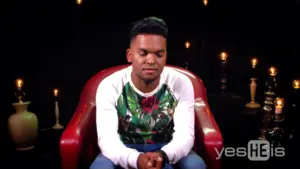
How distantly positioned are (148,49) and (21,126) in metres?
2.23

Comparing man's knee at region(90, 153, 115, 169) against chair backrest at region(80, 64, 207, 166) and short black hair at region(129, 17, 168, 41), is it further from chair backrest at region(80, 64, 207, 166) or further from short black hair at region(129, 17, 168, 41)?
short black hair at region(129, 17, 168, 41)

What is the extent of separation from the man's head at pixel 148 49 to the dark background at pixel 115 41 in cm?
235

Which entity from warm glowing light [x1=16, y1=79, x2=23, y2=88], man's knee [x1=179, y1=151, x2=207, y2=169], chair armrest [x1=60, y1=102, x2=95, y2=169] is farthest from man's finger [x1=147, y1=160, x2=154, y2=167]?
warm glowing light [x1=16, y1=79, x2=23, y2=88]

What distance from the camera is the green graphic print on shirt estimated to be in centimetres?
216

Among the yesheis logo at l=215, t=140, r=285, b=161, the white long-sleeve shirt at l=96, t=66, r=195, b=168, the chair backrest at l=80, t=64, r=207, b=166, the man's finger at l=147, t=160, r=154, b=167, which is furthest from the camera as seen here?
the yesheis logo at l=215, t=140, r=285, b=161

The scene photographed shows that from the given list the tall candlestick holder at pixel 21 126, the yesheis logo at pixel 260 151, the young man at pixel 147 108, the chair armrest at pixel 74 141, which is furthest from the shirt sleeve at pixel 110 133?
the tall candlestick holder at pixel 21 126

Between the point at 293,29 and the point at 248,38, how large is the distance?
605 millimetres

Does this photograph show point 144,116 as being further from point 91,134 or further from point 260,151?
point 260,151

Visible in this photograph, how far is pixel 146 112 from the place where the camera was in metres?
2.16

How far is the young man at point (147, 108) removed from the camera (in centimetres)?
205

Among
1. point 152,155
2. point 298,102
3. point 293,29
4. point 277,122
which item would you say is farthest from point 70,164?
point 293,29

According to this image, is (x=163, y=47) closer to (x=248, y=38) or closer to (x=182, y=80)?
(x=182, y=80)

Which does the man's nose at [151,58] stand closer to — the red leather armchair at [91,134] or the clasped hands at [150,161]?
the clasped hands at [150,161]

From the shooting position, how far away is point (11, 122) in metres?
3.76
